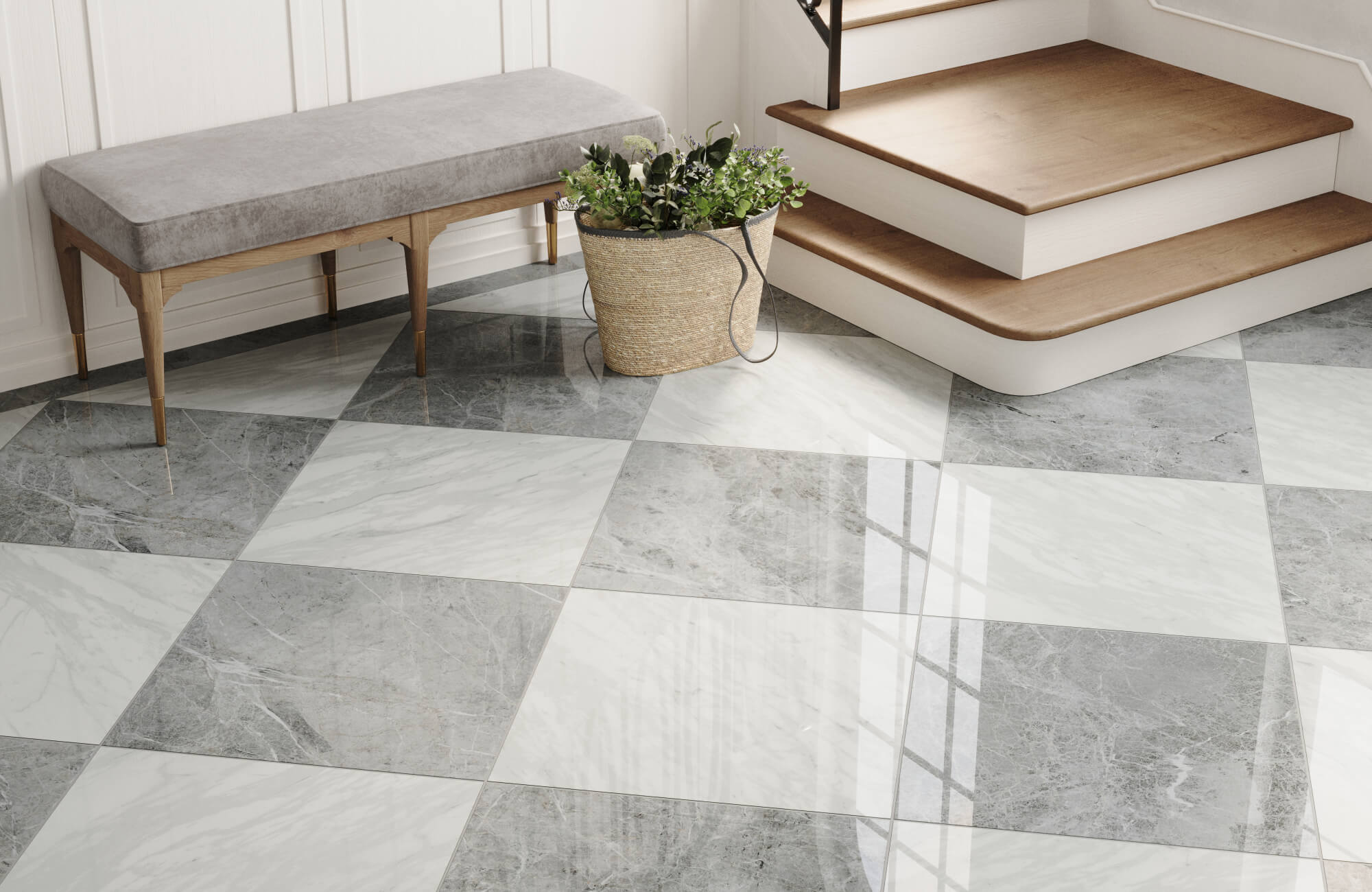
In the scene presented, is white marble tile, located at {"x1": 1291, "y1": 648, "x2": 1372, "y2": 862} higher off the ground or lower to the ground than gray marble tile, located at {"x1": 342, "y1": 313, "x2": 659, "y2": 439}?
lower

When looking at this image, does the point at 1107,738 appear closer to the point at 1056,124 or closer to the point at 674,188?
the point at 674,188

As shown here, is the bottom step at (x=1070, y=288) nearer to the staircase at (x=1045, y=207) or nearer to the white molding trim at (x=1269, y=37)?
the staircase at (x=1045, y=207)

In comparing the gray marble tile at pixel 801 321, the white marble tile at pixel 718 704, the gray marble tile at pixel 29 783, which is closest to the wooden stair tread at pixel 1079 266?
the gray marble tile at pixel 801 321

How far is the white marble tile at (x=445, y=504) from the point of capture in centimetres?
244

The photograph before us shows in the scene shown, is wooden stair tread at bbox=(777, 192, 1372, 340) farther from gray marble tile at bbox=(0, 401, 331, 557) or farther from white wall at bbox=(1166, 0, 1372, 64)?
gray marble tile at bbox=(0, 401, 331, 557)

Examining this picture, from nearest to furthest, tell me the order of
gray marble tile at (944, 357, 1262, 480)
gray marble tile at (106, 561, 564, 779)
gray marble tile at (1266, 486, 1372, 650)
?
1. gray marble tile at (106, 561, 564, 779)
2. gray marble tile at (1266, 486, 1372, 650)
3. gray marble tile at (944, 357, 1262, 480)

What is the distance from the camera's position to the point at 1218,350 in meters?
3.21

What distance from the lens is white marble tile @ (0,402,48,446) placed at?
9.29 feet

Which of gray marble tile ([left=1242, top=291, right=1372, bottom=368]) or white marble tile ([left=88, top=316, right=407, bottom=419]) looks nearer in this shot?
white marble tile ([left=88, top=316, right=407, bottom=419])

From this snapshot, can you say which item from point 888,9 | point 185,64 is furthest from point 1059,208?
Result: point 185,64

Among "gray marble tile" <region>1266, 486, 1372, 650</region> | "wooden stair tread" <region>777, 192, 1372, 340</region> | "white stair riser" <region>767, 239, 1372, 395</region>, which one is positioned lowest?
"gray marble tile" <region>1266, 486, 1372, 650</region>

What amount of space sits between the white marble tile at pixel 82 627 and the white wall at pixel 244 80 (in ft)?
2.61

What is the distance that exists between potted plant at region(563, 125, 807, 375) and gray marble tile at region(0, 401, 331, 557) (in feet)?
2.27

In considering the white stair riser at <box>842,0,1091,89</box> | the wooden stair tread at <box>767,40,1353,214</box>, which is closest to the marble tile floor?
the wooden stair tread at <box>767,40,1353,214</box>
